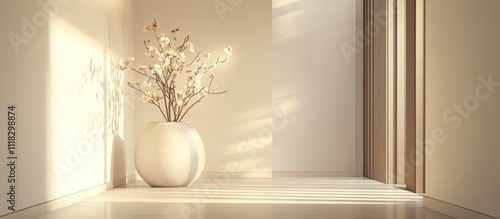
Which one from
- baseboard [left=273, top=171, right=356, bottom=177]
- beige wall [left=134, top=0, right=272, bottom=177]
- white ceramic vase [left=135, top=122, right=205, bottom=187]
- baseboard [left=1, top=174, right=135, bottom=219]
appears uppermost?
beige wall [left=134, top=0, right=272, bottom=177]

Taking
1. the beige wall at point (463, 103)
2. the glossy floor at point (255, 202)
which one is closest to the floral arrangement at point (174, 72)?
the glossy floor at point (255, 202)

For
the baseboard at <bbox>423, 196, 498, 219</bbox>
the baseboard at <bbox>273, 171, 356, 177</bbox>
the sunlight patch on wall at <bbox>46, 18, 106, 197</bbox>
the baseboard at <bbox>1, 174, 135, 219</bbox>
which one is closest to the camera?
the baseboard at <bbox>423, 196, 498, 219</bbox>

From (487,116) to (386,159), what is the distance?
3037 mm

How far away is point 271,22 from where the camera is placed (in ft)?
23.4

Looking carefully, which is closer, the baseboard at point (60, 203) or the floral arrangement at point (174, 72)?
the baseboard at point (60, 203)

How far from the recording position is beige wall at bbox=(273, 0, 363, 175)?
753 centimetres

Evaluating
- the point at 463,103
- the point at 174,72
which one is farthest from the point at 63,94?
the point at 463,103

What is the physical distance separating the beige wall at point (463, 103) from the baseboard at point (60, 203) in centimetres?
216

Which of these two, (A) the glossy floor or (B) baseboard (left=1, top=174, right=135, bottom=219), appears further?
(A) the glossy floor

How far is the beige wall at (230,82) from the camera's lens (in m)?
7.09

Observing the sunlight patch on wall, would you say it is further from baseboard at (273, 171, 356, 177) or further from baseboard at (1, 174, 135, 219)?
baseboard at (273, 171, 356, 177)

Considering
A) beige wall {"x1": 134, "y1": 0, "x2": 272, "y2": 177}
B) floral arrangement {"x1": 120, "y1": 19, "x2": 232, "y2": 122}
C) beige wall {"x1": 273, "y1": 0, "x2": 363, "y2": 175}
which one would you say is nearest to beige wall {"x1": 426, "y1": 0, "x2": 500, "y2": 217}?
floral arrangement {"x1": 120, "y1": 19, "x2": 232, "y2": 122}

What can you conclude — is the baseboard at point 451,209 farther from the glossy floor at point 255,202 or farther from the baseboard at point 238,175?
the baseboard at point 238,175

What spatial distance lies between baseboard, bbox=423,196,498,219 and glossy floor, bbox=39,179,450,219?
55 millimetres
